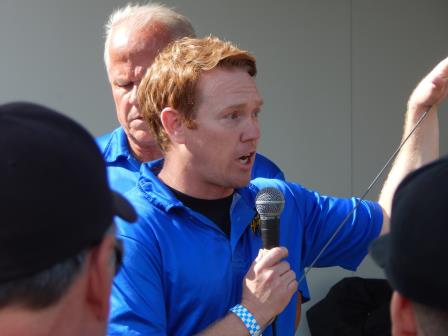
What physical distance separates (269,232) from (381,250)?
36.6 inches

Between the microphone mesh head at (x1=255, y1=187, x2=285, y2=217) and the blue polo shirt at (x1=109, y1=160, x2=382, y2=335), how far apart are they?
0.07 m

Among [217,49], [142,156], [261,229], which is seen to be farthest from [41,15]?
[261,229]

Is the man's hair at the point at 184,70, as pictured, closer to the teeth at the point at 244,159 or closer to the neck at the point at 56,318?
the teeth at the point at 244,159

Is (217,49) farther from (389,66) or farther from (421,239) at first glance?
(389,66)

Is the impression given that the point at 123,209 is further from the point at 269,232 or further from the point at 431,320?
the point at 269,232

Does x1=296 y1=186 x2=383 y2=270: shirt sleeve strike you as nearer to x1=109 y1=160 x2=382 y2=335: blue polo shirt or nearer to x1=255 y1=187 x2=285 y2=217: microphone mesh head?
x1=109 y1=160 x2=382 y2=335: blue polo shirt

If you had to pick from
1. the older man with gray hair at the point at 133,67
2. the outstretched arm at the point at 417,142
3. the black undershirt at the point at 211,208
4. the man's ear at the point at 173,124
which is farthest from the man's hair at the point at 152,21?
the outstretched arm at the point at 417,142

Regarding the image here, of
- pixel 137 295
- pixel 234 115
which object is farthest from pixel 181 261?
pixel 234 115

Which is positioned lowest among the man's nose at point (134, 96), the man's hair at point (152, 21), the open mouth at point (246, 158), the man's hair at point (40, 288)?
the open mouth at point (246, 158)

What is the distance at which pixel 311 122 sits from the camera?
588cm

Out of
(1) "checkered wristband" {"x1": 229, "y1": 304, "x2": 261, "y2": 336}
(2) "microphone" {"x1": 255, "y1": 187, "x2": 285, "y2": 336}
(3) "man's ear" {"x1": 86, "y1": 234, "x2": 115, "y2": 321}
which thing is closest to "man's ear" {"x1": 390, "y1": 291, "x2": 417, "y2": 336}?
(3) "man's ear" {"x1": 86, "y1": 234, "x2": 115, "y2": 321}

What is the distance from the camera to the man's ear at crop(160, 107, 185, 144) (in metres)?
2.42

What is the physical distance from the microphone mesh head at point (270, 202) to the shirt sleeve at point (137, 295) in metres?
0.37

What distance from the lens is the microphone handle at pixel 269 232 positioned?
2.25 meters
